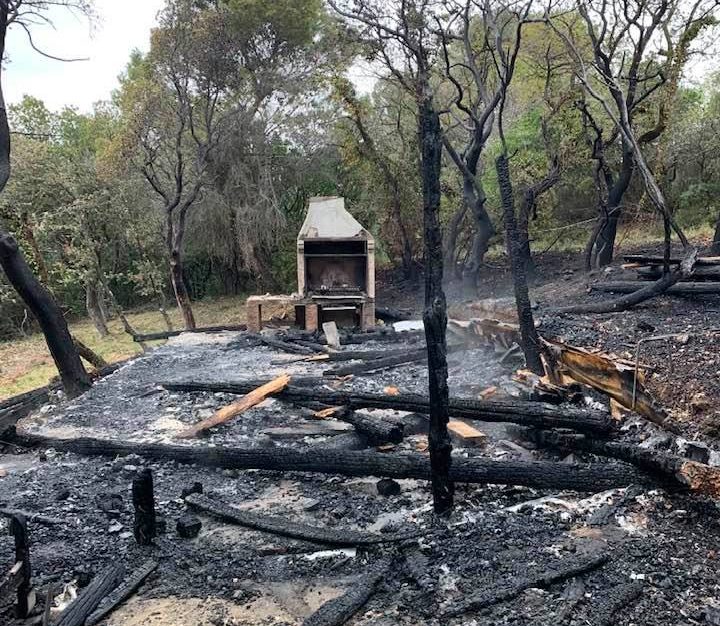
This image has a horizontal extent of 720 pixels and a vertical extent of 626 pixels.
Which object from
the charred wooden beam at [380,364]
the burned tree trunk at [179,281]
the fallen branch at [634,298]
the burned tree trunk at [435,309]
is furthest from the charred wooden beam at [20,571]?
the burned tree trunk at [179,281]

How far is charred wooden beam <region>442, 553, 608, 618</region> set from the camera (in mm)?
3213

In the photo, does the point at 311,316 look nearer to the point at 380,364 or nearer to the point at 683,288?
the point at 380,364

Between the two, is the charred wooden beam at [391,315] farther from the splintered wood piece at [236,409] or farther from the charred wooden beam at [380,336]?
the splintered wood piece at [236,409]

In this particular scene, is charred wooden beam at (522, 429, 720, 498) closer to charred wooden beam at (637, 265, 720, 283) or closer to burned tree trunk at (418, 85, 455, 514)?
burned tree trunk at (418, 85, 455, 514)

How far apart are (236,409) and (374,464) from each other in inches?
90.2

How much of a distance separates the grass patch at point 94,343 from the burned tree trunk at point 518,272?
1065 centimetres

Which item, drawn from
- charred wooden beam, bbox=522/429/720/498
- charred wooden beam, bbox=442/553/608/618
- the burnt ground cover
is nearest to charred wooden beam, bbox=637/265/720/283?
the burnt ground cover

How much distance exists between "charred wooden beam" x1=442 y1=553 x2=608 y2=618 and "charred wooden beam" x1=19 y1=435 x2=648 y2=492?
100 cm

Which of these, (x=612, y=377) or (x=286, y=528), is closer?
(x=286, y=528)

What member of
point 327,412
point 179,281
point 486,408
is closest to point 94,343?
point 179,281

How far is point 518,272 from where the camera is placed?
7.20 m

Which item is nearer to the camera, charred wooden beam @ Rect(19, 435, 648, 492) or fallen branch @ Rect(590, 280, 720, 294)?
charred wooden beam @ Rect(19, 435, 648, 492)

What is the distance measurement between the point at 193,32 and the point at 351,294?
351 inches

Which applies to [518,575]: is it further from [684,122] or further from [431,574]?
[684,122]
